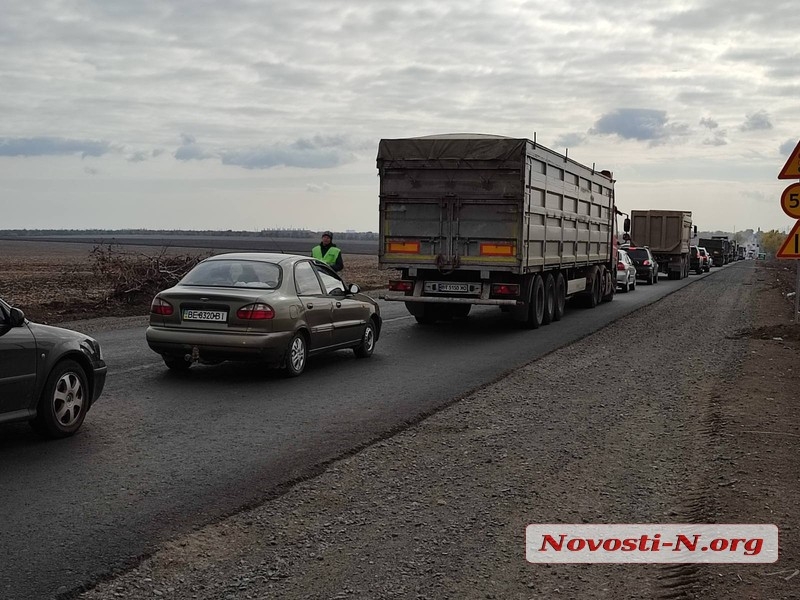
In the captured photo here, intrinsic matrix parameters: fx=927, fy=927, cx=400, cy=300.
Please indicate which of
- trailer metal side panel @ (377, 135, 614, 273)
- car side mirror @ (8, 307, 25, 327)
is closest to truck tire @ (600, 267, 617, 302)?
trailer metal side panel @ (377, 135, 614, 273)

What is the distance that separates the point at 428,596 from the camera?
13.9 feet

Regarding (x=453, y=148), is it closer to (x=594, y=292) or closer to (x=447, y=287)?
(x=447, y=287)

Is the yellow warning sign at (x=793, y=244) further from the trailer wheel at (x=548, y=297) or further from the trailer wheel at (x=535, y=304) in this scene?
the trailer wheel at (x=548, y=297)

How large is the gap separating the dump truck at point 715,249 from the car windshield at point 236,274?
7426cm

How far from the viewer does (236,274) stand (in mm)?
11016

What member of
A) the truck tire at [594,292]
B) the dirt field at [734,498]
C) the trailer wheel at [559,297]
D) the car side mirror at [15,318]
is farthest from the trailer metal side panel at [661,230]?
the car side mirror at [15,318]

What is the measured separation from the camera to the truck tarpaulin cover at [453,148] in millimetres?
15922

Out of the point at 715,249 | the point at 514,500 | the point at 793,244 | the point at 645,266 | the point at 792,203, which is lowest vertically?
the point at 514,500

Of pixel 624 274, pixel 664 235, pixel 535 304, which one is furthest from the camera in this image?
pixel 664 235

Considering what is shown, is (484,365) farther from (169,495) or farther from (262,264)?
(169,495)

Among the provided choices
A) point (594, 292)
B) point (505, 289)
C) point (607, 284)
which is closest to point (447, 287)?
point (505, 289)

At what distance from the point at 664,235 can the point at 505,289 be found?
30.4 metres

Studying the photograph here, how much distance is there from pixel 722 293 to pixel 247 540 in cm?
2961

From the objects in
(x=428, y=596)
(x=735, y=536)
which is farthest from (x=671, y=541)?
(x=428, y=596)
